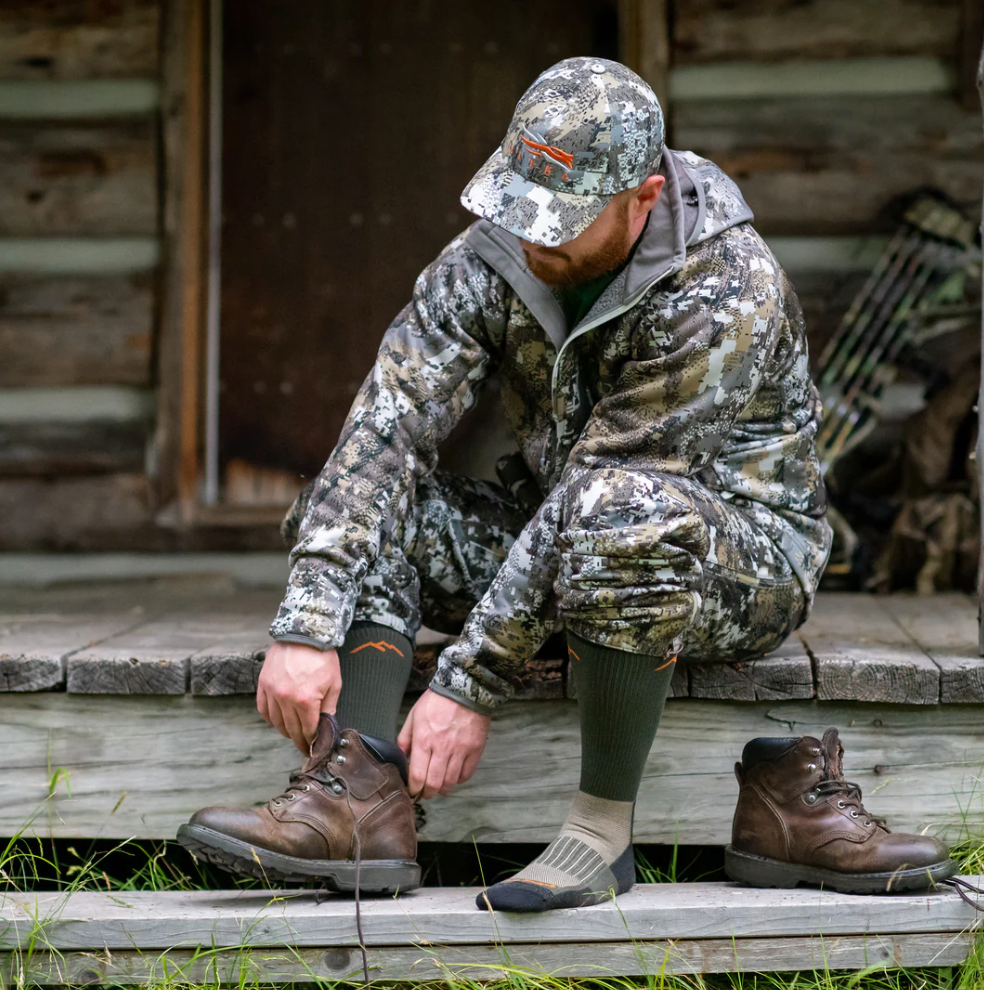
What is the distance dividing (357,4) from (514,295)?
212cm

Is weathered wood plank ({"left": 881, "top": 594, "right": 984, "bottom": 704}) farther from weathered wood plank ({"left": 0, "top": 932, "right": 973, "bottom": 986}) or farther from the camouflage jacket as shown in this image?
weathered wood plank ({"left": 0, "top": 932, "right": 973, "bottom": 986})

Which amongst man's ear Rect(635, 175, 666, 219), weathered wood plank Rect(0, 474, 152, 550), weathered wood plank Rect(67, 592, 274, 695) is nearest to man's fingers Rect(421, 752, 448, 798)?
weathered wood plank Rect(67, 592, 274, 695)

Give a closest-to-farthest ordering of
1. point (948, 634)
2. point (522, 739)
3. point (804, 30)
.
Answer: point (522, 739), point (948, 634), point (804, 30)

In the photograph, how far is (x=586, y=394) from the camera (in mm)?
1912

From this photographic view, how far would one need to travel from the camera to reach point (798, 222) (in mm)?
3354

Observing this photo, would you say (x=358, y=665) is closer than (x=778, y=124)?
Yes

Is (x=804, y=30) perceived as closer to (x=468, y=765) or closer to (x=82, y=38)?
(x=82, y=38)

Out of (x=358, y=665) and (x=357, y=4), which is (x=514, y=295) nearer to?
(x=358, y=665)

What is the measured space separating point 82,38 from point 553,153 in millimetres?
2411

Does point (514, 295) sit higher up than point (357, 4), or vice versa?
point (357, 4)

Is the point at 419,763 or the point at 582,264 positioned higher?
the point at 582,264

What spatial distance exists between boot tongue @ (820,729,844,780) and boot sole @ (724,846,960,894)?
0.14 metres

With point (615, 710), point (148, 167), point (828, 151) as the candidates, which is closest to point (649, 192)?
Answer: point (615, 710)

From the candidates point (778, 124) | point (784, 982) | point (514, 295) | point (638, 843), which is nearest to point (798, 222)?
point (778, 124)
